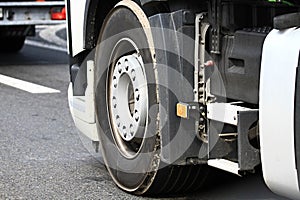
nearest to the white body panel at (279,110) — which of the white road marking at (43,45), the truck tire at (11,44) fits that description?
the truck tire at (11,44)

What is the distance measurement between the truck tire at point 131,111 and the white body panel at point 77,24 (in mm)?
191

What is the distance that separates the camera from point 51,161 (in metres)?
6.17

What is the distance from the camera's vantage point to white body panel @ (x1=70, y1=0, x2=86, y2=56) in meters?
5.35

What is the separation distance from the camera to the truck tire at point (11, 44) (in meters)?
14.0

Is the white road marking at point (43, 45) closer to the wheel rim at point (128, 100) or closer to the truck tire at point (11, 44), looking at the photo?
the truck tire at point (11, 44)

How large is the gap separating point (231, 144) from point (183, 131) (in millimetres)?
263

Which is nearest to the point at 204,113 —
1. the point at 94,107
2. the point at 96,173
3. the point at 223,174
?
the point at 223,174

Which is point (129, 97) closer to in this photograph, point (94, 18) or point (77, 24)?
point (94, 18)

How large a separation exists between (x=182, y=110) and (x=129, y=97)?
685mm

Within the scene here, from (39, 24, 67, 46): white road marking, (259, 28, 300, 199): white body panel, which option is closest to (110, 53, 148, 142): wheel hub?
(259, 28, 300, 199): white body panel

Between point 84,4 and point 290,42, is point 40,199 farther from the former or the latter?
point 290,42

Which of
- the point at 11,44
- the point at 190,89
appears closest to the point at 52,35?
the point at 11,44

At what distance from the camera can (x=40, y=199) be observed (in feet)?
16.8

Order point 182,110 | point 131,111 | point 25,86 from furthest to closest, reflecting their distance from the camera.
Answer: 1. point 25,86
2. point 131,111
3. point 182,110
